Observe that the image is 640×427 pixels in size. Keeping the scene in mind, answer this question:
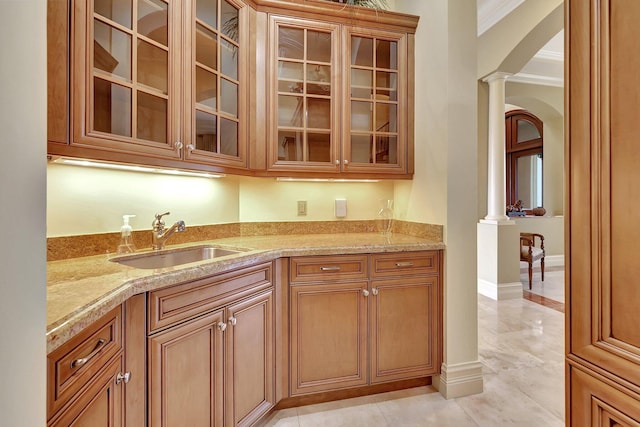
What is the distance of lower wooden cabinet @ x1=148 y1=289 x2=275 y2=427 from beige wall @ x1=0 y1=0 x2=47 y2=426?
2.19 feet

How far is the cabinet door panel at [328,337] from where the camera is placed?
71.2 inches

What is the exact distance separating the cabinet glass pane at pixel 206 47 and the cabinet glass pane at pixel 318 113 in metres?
0.64

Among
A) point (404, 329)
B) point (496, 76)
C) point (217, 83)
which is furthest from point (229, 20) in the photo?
point (496, 76)

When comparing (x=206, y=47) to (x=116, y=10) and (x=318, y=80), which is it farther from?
(x=318, y=80)

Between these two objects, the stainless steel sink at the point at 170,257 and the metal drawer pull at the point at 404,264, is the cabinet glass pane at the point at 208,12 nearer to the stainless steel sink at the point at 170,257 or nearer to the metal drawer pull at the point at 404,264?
the stainless steel sink at the point at 170,257

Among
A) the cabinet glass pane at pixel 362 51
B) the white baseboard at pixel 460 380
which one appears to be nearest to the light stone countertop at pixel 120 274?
the white baseboard at pixel 460 380

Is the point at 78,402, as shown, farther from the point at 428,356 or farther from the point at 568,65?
the point at 428,356

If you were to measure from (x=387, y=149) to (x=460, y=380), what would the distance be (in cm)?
154

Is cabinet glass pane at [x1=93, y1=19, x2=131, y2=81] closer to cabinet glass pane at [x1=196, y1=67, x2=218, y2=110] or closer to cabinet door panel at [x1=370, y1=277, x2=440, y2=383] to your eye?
cabinet glass pane at [x1=196, y1=67, x2=218, y2=110]

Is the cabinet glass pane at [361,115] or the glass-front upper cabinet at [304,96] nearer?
the glass-front upper cabinet at [304,96]

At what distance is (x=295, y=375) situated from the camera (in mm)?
1810

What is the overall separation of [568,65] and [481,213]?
3979 mm

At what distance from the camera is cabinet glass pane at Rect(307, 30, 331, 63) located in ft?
7.01

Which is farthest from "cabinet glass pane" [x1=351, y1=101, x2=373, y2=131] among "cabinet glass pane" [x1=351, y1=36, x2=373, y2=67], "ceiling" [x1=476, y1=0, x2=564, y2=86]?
"ceiling" [x1=476, y1=0, x2=564, y2=86]
